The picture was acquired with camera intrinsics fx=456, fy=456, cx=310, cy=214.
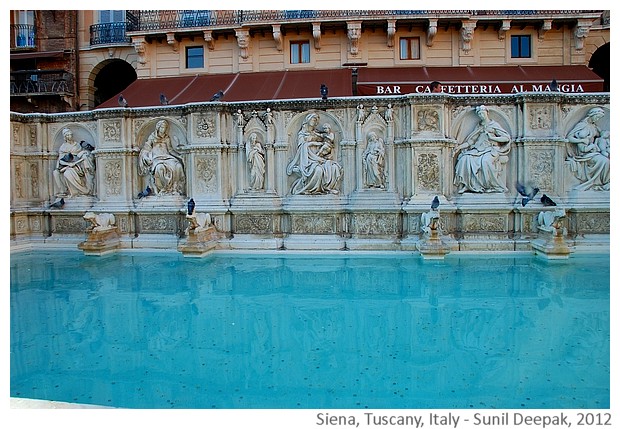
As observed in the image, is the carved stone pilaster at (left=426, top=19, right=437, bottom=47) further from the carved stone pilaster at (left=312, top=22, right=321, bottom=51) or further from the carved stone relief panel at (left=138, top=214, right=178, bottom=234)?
the carved stone relief panel at (left=138, top=214, right=178, bottom=234)

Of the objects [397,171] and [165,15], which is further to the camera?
[165,15]

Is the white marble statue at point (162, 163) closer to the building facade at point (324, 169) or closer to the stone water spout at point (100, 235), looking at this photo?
the building facade at point (324, 169)

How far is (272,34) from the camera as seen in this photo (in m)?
17.1

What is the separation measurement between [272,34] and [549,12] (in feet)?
32.7

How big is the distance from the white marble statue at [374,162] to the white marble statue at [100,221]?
5809mm

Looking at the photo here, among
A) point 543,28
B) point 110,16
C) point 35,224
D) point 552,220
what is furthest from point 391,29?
point 110,16

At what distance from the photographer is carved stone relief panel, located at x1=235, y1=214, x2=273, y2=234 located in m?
9.98

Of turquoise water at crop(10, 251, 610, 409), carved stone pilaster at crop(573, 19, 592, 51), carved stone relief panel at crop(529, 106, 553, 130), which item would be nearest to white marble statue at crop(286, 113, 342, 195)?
turquoise water at crop(10, 251, 610, 409)

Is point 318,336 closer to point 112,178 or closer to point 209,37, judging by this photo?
point 112,178

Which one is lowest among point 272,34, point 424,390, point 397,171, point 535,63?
point 424,390

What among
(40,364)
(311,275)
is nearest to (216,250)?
(311,275)

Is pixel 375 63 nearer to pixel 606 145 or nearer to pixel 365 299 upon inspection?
pixel 606 145

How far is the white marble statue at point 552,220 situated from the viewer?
8680 mm

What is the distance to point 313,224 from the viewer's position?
9.83 meters
